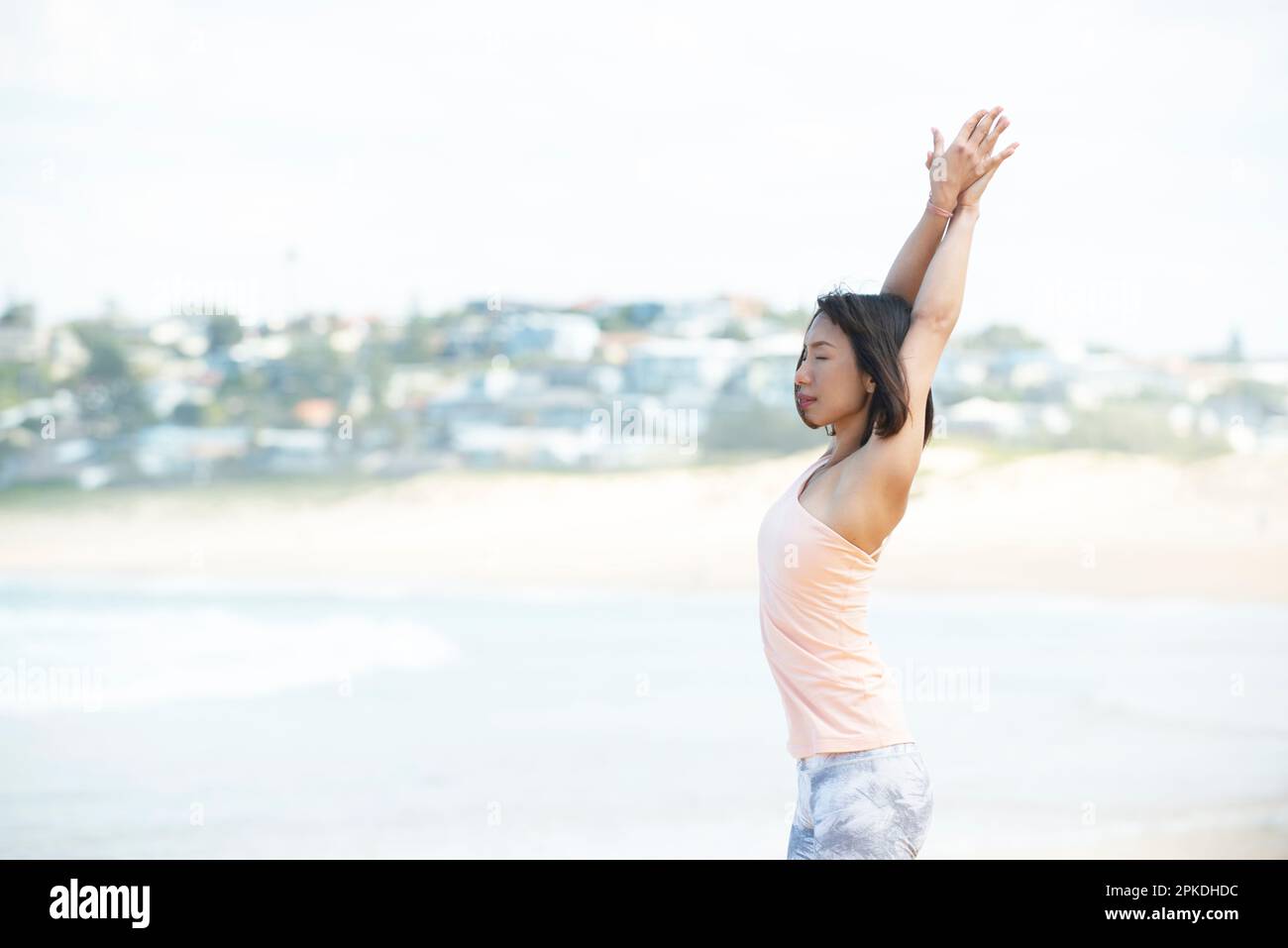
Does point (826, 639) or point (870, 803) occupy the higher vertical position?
point (826, 639)

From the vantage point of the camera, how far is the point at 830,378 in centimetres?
168

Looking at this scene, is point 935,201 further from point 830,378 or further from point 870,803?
point 870,803

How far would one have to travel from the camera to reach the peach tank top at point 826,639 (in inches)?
63.9

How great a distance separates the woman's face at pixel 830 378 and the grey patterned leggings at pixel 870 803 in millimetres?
378

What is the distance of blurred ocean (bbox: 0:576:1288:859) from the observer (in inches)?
203

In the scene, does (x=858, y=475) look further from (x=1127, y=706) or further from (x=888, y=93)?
(x=888, y=93)

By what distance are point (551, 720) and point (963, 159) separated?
19.6 ft

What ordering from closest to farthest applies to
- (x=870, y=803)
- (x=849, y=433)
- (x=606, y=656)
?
(x=870, y=803), (x=849, y=433), (x=606, y=656)

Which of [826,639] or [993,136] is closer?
[826,639]

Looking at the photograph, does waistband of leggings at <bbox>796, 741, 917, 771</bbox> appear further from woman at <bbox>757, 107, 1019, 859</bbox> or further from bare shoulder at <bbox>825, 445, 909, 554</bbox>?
bare shoulder at <bbox>825, 445, 909, 554</bbox>

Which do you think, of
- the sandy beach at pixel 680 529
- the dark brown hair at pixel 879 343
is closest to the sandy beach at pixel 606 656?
the sandy beach at pixel 680 529

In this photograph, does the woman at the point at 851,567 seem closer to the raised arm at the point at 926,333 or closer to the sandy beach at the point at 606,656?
the raised arm at the point at 926,333

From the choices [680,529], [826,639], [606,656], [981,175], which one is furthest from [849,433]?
[680,529]
